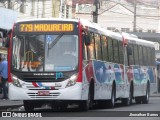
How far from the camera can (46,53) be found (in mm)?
22125

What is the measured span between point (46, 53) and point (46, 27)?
0.95 m

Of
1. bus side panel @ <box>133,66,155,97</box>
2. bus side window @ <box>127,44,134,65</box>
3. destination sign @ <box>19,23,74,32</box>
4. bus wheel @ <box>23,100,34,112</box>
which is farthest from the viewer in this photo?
bus side panel @ <box>133,66,155,97</box>

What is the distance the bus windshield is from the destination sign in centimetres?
19

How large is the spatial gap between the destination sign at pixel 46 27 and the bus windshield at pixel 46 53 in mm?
191

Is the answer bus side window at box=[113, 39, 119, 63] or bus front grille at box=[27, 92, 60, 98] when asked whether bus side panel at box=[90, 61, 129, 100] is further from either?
bus front grille at box=[27, 92, 60, 98]

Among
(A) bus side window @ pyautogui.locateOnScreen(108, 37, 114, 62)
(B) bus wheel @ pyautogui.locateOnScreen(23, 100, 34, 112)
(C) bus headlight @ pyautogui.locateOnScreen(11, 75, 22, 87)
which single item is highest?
(A) bus side window @ pyautogui.locateOnScreen(108, 37, 114, 62)

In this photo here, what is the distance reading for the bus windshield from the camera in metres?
22.0

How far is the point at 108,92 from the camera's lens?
86.8 ft

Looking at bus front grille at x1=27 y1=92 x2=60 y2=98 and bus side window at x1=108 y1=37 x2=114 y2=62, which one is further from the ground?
bus side window at x1=108 y1=37 x2=114 y2=62

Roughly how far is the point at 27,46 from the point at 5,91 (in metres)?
6.88

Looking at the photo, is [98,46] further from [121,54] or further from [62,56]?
[121,54]

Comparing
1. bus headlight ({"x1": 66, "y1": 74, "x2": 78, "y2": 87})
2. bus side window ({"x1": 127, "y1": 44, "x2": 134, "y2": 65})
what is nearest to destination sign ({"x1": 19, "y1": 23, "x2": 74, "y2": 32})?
bus headlight ({"x1": 66, "y1": 74, "x2": 78, "y2": 87})

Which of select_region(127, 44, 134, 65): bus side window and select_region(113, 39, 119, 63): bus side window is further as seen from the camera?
select_region(127, 44, 134, 65): bus side window

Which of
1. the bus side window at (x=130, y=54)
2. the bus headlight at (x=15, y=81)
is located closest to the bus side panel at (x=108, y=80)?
the bus side window at (x=130, y=54)
